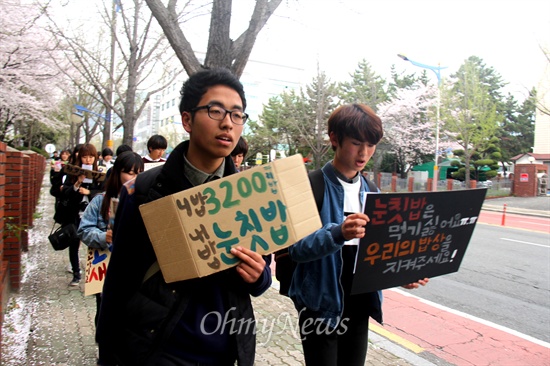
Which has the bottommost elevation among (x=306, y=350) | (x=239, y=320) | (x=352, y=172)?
(x=306, y=350)

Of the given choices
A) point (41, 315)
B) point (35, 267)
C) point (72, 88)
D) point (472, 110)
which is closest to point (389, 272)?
point (41, 315)

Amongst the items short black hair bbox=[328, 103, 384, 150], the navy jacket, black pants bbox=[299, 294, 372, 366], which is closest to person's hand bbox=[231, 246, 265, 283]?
the navy jacket

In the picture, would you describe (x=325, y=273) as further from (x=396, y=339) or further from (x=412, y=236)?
(x=396, y=339)

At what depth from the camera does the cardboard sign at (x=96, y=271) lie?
10.9ft

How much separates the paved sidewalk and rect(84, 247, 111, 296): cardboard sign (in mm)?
631

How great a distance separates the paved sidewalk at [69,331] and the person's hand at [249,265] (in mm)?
2213

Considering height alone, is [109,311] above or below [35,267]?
above

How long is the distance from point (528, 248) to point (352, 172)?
373 inches

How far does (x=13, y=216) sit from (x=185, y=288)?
4756 mm

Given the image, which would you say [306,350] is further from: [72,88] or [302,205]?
[72,88]

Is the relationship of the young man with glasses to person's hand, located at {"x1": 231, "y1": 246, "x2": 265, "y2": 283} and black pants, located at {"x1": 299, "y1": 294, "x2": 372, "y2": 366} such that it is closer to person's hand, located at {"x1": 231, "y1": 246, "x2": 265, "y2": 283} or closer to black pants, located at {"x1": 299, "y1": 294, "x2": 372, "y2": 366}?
person's hand, located at {"x1": 231, "y1": 246, "x2": 265, "y2": 283}

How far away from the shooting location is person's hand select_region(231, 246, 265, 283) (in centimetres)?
161

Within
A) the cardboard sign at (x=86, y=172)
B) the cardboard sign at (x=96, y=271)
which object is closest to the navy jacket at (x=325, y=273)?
the cardboard sign at (x=96, y=271)

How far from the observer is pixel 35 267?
6.30 m
